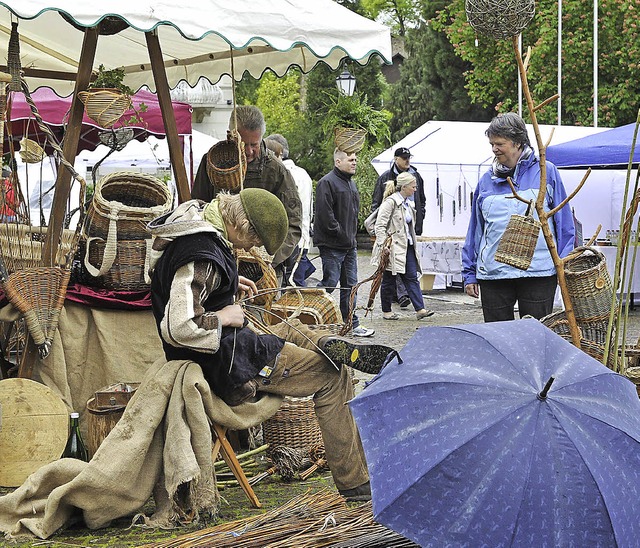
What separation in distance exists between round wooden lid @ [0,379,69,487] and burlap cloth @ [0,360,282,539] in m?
0.67

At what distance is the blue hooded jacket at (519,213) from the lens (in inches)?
213

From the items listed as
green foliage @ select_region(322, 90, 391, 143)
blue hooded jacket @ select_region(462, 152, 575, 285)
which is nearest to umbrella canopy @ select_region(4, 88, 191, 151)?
green foliage @ select_region(322, 90, 391, 143)

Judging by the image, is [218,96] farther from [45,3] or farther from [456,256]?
[45,3]

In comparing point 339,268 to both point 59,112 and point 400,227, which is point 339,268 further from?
point 59,112

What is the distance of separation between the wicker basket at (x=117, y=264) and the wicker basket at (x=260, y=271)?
1.80 ft

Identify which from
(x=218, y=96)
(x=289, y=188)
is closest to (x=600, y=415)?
(x=289, y=188)

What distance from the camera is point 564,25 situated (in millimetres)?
21750

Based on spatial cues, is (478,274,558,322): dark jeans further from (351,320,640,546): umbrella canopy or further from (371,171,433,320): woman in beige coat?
(371,171,433,320): woman in beige coat

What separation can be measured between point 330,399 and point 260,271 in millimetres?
1437

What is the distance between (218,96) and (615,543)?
2236 cm

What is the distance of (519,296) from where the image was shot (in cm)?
557

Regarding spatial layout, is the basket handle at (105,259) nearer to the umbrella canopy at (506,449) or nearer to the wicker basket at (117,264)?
the wicker basket at (117,264)

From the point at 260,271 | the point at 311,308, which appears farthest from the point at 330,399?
the point at 260,271

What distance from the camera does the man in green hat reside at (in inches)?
163
